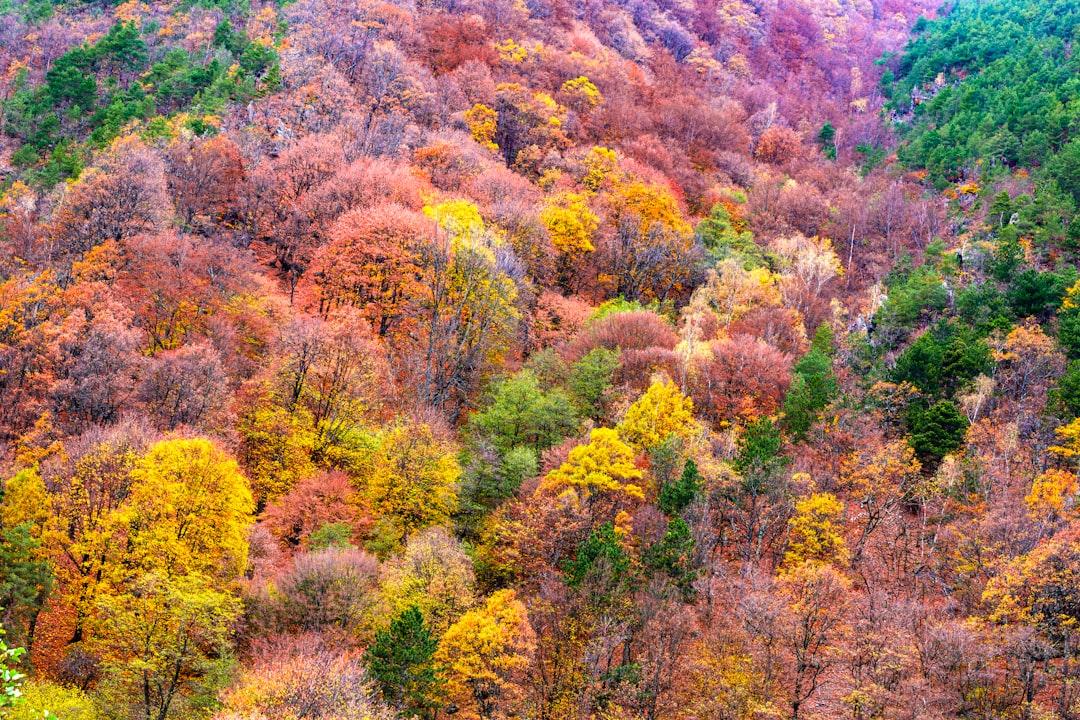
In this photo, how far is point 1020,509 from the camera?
45.2 meters

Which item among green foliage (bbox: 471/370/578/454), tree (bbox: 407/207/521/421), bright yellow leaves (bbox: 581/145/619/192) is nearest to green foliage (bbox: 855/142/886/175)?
bright yellow leaves (bbox: 581/145/619/192)

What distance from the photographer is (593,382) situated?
5656 cm

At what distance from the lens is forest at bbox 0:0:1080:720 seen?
3753 centimetres

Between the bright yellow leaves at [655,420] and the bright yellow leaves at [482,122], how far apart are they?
5467 cm

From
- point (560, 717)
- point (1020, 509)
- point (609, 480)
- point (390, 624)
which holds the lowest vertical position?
point (560, 717)

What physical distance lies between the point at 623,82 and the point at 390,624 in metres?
106

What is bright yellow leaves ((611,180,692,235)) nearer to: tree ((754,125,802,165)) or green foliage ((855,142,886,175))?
tree ((754,125,802,165))

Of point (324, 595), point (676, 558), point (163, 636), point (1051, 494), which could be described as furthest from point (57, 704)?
point (1051, 494)

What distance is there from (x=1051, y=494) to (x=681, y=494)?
61.9 feet

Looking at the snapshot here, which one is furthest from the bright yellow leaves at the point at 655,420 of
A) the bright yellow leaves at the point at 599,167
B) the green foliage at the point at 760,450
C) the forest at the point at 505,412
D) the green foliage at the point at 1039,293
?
the bright yellow leaves at the point at 599,167

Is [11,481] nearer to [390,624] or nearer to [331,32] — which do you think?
[390,624]

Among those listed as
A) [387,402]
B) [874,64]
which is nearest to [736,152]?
[874,64]

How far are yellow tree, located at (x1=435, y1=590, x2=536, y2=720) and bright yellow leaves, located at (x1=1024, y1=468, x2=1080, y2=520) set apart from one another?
26.4 m

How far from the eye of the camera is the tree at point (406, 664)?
116 feet
